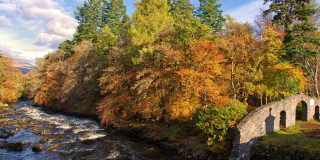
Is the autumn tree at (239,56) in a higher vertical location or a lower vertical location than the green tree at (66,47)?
lower

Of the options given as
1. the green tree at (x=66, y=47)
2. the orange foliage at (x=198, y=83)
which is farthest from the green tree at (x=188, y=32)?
the green tree at (x=66, y=47)

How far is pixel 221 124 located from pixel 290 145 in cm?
465

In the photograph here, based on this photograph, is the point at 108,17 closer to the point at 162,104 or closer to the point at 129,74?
the point at 129,74

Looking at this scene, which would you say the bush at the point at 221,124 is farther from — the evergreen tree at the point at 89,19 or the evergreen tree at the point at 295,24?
the evergreen tree at the point at 89,19

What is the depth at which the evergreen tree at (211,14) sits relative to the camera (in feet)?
119

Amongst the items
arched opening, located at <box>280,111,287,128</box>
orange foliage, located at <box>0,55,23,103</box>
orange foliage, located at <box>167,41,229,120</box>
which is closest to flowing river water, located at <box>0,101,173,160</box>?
orange foliage, located at <box>167,41,229,120</box>

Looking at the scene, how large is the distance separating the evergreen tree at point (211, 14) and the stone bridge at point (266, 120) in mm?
21694

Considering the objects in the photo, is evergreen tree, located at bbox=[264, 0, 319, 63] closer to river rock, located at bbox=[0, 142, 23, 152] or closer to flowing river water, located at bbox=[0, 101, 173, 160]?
flowing river water, located at bbox=[0, 101, 173, 160]

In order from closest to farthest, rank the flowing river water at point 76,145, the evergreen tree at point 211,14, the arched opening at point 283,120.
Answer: the flowing river water at point 76,145 → the arched opening at point 283,120 → the evergreen tree at point 211,14

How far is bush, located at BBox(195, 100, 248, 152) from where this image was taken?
14.6 m

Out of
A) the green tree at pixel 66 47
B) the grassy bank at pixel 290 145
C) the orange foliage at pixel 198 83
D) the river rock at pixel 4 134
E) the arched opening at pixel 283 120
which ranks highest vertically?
the green tree at pixel 66 47

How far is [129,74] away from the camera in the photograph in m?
25.2

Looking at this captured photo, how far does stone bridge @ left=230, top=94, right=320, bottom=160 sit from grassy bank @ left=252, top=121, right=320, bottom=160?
23.2 inches

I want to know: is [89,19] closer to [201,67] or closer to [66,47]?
[66,47]
